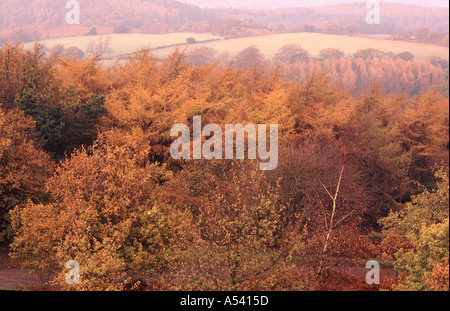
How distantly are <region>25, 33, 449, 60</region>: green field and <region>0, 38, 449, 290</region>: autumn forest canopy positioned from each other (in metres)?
33.8

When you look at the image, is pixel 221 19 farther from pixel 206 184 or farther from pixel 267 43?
pixel 206 184

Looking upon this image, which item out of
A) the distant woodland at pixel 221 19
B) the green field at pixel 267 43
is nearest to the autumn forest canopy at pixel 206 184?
the green field at pixel 267 43

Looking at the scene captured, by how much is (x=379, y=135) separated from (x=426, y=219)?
30833mm

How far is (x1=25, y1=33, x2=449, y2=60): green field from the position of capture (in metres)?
107

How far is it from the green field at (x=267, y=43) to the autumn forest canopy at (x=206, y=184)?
33816 mm

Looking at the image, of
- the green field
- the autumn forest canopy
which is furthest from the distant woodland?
the autumn forest canopy

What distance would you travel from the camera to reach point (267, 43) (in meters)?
130

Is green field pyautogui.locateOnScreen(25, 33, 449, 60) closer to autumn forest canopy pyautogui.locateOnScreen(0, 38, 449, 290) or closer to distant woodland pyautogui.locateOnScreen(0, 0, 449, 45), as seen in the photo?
distant woodland pyautogui.locateOnScreen(0, 0, 449, 45)

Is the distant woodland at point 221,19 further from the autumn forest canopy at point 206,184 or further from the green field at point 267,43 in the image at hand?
the autumn forest canopy at point 206,184

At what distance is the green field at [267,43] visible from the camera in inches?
4216

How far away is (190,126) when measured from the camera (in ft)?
160
